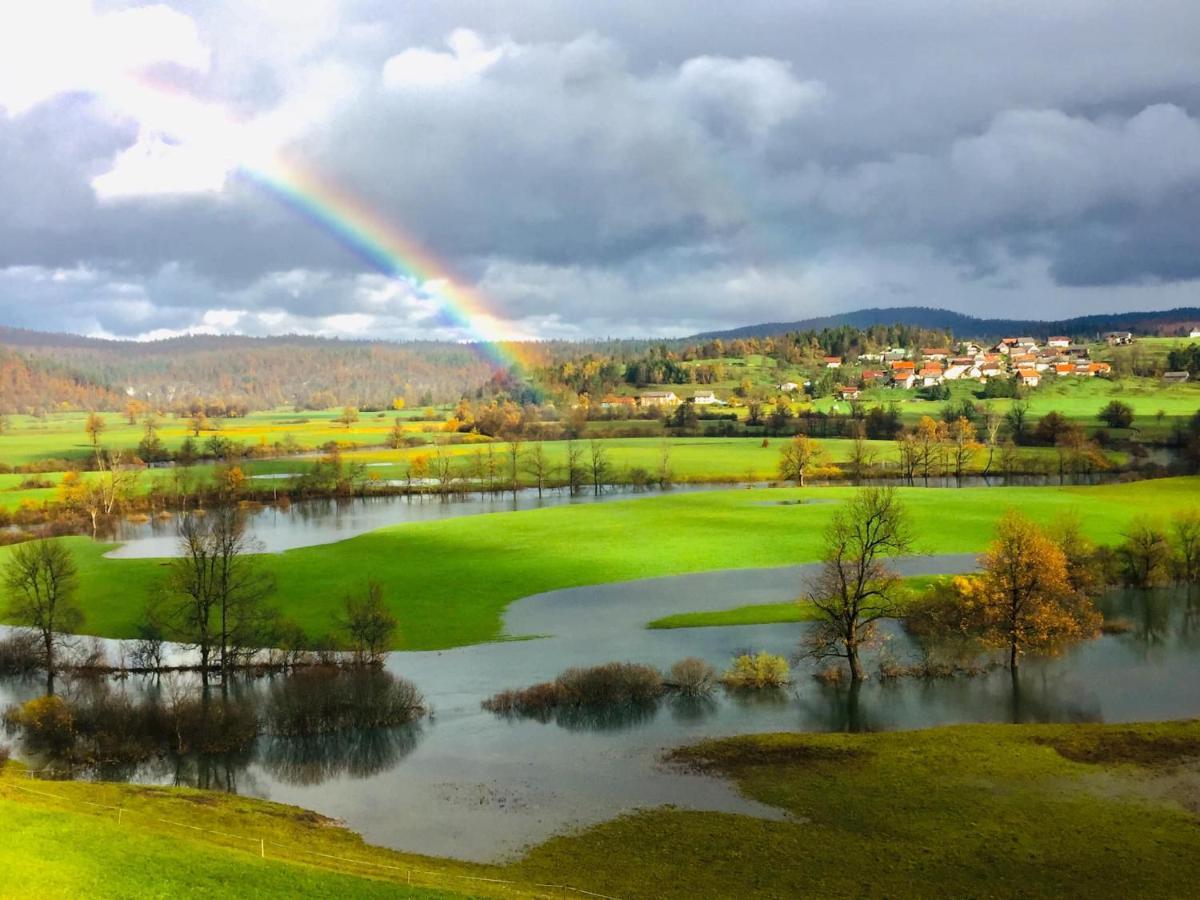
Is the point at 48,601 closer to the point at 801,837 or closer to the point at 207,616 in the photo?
the point at 207,616

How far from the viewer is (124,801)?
101 feet

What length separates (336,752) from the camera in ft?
121

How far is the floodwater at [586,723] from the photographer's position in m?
30.9

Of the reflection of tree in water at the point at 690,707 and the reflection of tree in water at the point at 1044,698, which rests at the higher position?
the reflection of tree in water at the point at 690,707

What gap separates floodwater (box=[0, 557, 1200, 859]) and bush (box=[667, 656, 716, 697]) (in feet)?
3.91

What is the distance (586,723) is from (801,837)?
41.5 ft

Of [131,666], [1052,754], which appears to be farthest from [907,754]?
[131,666]

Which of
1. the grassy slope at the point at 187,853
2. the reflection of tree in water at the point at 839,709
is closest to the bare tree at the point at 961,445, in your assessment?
the reflection of tree in water at the point at 839,709

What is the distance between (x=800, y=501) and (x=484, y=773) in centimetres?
6553

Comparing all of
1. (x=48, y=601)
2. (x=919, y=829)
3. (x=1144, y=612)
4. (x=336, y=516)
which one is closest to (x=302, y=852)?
(x=919, y=829)

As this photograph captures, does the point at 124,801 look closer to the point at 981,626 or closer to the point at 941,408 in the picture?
the point at 981,626

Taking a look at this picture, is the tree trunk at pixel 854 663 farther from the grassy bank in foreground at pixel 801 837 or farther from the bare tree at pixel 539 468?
the bare tree at pixel 539 468

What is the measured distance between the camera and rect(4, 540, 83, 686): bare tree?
168 ft

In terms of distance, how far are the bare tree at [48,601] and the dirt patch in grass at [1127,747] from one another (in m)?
46.6
